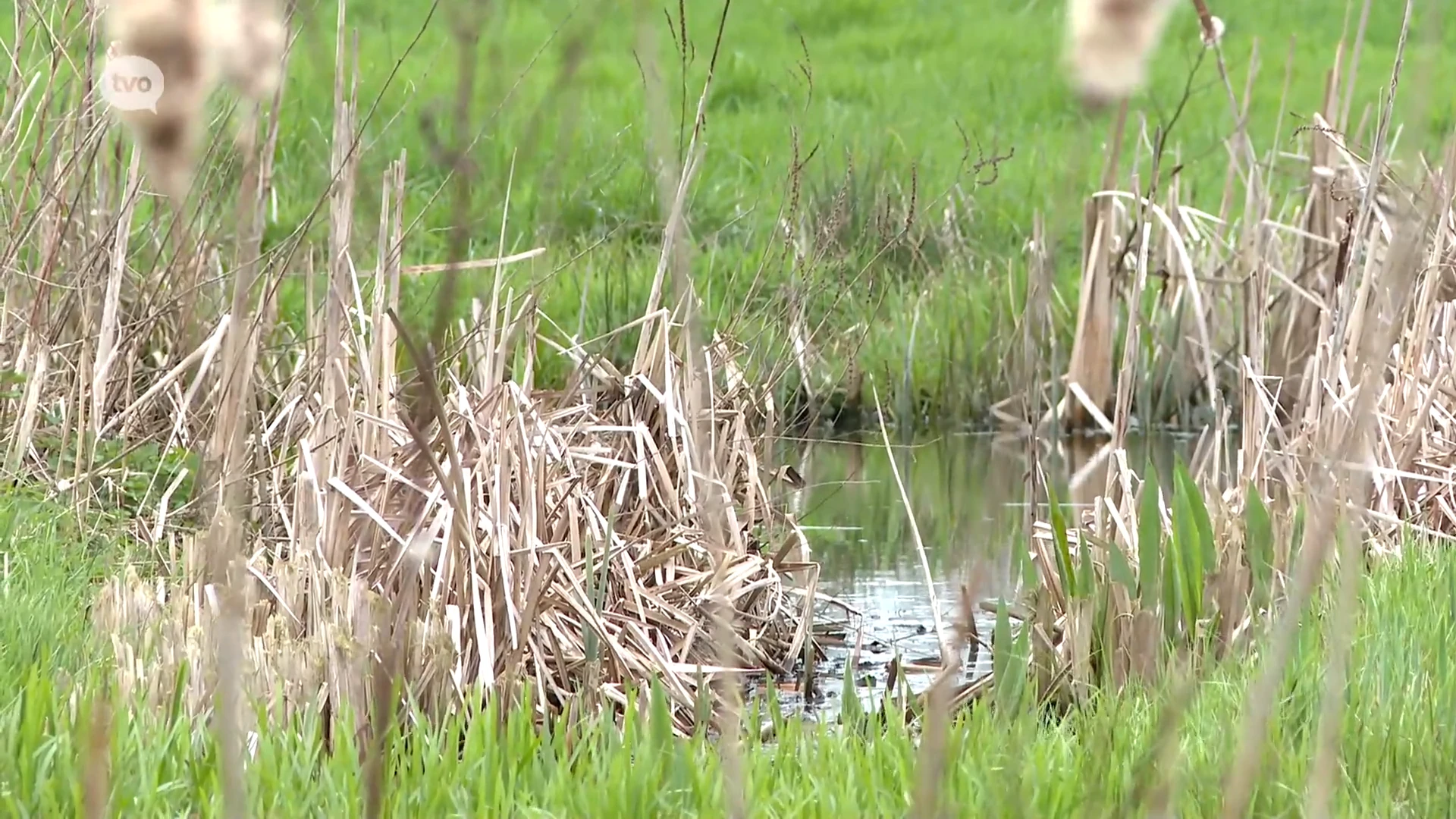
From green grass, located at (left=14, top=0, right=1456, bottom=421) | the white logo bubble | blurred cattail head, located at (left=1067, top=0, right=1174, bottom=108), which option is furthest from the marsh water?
the white logo bubble

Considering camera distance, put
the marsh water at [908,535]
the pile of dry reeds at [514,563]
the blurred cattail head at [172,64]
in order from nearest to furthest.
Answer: the blurred cattail head at [172,64] < the pile of dry reeds at [514,563] < the marsh water at [908,535]

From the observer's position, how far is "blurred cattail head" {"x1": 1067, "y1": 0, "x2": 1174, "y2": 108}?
0.83 meters

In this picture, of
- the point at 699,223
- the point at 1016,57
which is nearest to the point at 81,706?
the point at 699,223

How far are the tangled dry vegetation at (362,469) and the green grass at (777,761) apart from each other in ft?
0.38

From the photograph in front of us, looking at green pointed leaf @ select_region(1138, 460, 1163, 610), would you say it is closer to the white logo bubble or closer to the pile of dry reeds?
the pile of dry reeds

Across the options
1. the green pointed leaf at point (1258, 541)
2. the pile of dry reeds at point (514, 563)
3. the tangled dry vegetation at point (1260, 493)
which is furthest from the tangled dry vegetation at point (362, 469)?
the green pointed leaf at point (1258, 541)

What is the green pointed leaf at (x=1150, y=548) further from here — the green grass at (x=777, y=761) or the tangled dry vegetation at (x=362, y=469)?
the tangled dry vegetation at (x=362, y=469)

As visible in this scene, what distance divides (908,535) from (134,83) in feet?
10.4

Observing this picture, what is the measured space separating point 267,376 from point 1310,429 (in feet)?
6.46

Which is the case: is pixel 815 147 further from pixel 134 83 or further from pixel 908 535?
pixel 134 83

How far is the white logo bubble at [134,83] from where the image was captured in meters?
0.81

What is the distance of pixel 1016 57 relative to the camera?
411 inches

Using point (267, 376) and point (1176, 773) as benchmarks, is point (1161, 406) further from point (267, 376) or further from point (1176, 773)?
point (1176, 773)

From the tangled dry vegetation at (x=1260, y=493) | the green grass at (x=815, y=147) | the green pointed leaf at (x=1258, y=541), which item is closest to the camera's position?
the tangled dry vegetation at (x=1260, y=493)
